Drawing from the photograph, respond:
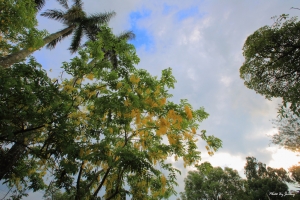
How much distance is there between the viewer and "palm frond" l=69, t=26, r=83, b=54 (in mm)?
11758

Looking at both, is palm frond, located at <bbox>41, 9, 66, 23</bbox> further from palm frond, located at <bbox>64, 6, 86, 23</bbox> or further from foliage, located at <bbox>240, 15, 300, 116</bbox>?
foliage, located at <bbox>240, 15, 300, 116</bbox>

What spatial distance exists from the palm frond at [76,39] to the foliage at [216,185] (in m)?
21.7

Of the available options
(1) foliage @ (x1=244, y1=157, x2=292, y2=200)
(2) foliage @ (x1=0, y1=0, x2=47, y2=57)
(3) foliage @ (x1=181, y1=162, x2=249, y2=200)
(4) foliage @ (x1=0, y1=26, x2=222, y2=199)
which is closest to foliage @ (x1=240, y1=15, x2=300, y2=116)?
(4) foliage @ (x1=0, y1=26, x2=222, y2=199)

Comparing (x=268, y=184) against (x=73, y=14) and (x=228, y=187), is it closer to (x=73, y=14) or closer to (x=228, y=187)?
(x=228, y=187)

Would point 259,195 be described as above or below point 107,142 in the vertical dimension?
above

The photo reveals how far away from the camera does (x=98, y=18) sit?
12242mm

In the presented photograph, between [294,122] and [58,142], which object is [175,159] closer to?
[58,142]

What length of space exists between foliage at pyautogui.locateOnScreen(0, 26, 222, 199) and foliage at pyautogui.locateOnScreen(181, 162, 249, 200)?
19935 mm

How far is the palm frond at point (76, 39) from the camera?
38.6 ft

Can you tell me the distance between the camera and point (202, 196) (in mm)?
24312

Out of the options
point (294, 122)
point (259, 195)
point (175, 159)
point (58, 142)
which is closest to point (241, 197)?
point (259, 195)

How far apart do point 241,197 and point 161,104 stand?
83.3 feet

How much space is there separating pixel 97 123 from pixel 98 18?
9.66 metres

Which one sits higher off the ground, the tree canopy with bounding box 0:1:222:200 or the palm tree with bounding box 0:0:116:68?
the palm tree with bounding box 0:0:116:68
